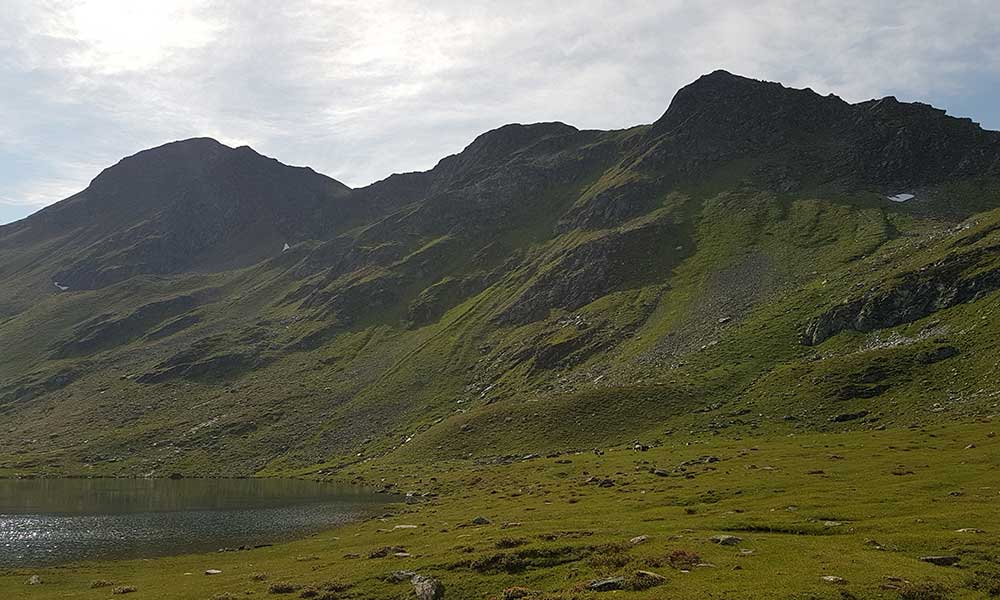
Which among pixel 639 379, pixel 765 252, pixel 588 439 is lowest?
pixel 588 439

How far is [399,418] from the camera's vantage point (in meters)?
160

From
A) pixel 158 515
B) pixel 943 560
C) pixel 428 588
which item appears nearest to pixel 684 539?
pixel 943 560

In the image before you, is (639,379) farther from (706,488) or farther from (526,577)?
(526,577)

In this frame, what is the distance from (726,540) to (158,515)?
79000 mm

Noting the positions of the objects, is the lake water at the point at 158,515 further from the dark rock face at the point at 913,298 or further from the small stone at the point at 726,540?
the dark rock face at the point at 913,298

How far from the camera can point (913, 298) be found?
371 ft

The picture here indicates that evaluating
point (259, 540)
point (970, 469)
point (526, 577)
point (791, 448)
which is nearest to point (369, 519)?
point (259, 540)

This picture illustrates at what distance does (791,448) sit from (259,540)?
6457 cm

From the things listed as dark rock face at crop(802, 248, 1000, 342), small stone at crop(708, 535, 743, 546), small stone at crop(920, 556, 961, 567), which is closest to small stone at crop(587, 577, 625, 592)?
small stone at crop(708, 535, 743, 546)

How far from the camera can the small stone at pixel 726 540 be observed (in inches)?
1417

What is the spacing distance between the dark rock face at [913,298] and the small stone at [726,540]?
307 feet

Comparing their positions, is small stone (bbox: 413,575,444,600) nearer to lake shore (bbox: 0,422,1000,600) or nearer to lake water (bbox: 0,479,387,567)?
lake shore (bbox: 0,422,1000,600)

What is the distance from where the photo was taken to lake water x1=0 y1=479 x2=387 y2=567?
64000 mm

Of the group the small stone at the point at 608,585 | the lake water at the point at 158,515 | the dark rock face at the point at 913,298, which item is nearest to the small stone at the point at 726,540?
the small stone at the point at 608,585
